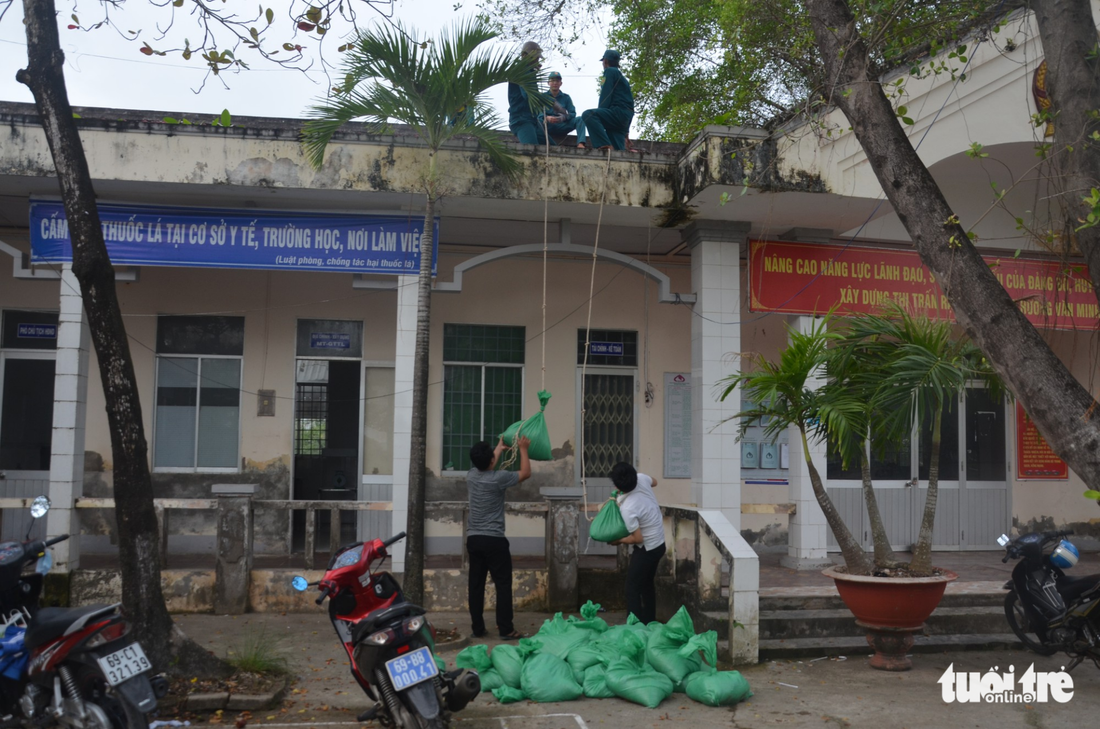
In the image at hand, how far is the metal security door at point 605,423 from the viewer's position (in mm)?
10867

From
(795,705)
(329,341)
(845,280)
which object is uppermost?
(845,280)

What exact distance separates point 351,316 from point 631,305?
A: 3476 mm

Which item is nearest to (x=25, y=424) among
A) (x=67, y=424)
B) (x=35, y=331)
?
(x=35, y=331)

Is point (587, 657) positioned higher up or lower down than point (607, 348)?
lower down

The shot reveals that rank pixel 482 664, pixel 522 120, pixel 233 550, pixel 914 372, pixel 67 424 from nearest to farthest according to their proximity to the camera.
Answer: pixel 482 664 < pixel 914 372 < pixel 233 550 < pixel 67 424 < pixel 522 120

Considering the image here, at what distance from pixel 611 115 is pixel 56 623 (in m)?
6.94

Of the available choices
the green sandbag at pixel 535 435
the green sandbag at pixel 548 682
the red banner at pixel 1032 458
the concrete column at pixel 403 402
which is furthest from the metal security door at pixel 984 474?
the green sandbag at pixel 548 682

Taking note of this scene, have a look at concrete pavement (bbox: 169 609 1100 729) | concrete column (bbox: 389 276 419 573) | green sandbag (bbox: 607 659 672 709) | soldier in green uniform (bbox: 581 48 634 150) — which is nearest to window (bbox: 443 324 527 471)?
concrete column (bbox: 389 276 419 573)

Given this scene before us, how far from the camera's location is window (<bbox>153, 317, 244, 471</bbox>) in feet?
33.9

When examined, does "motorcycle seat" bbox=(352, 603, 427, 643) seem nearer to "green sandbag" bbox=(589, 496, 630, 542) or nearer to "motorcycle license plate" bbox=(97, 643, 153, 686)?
"motorcycle license plate" bbox=(97, 643, 153, 686)

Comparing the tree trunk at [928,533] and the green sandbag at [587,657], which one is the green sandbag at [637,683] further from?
the tree trunk at [928,533]

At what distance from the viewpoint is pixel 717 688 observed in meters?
5.69

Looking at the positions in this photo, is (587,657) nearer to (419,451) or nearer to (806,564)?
(419,451)

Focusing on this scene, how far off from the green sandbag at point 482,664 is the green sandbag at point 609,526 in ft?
4.37
